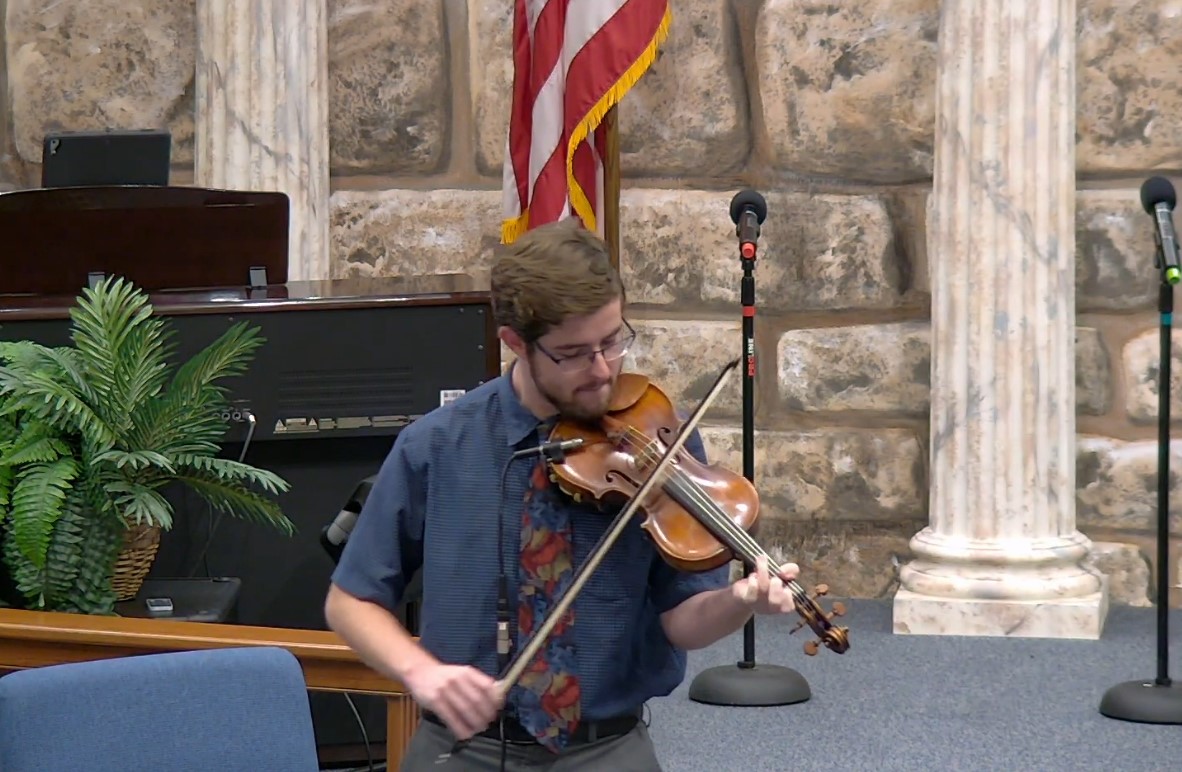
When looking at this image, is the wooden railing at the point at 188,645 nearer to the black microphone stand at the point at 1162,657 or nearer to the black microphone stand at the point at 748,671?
the black microphone stand at the point at 748,671

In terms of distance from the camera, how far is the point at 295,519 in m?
3.44

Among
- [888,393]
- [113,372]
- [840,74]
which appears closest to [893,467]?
[888,393]

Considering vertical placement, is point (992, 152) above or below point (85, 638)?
above

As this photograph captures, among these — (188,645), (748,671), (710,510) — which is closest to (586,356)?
(710,510)

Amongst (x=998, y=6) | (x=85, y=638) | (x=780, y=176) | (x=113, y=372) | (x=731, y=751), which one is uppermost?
(x=998, y=6)

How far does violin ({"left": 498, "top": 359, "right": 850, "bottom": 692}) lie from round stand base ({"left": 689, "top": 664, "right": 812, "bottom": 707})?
6.61 ft

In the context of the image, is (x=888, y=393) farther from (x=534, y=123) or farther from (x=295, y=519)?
(x=295, y=519)

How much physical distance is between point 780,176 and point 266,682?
11.7 feet

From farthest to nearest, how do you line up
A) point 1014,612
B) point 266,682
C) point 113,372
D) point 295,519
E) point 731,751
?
point 1014,612
point 731,751
point 295,519
point 113,372
point 266,682

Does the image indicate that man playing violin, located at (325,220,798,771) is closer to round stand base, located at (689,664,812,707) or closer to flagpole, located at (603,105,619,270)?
round stand base, located at (689,664,812,707)

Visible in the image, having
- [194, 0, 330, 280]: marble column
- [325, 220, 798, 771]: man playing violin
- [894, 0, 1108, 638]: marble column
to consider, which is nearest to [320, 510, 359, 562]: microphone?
[325, 220, 798, 771]: man playing violin

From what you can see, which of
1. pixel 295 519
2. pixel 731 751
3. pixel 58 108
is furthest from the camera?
pixel 58 108

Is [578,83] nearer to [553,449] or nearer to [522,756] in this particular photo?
[553,449]

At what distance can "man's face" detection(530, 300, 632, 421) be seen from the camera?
214cm
